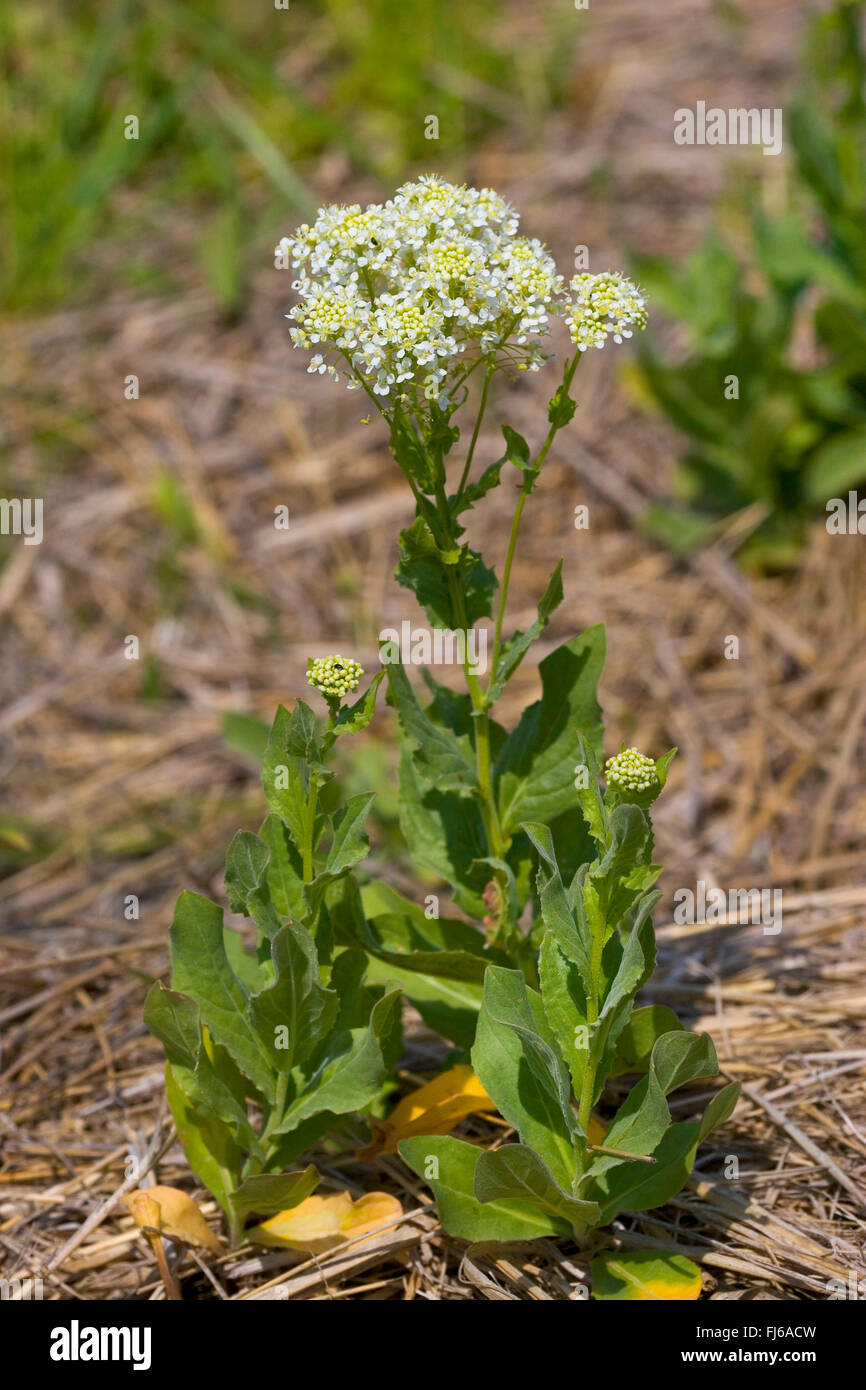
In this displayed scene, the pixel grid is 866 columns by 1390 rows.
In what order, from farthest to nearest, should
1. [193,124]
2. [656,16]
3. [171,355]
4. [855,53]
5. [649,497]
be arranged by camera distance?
[656,16] < [193,124] < [171,355] < [649,497] < [855,53]

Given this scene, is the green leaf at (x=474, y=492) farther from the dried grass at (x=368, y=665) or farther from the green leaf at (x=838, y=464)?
the green leaf at (x=838, y=464)

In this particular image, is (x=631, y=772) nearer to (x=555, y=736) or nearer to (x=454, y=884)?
(x=555, y=736)

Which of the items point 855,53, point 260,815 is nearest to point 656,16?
point 855,53

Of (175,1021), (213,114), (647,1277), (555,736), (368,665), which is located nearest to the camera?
(647,1277)

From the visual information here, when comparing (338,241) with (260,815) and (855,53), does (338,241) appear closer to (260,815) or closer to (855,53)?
(260,815)

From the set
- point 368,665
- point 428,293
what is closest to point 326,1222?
point 428,293

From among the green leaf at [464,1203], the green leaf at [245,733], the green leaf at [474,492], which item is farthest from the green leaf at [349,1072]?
the green leaf at [245,733]
